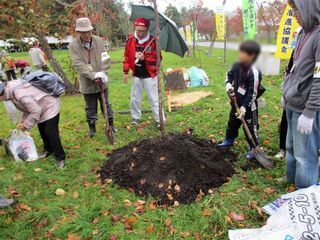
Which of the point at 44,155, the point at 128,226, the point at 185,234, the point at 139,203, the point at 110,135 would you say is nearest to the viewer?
the point at 185,234

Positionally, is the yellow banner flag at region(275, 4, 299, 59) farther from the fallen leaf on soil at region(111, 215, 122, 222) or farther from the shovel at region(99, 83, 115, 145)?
the fallen leaf on soil at region(111, 215, 122, 222)

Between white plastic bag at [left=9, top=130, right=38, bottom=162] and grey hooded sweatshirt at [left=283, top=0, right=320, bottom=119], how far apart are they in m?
3.78

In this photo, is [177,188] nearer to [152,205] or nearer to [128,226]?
[152,205]

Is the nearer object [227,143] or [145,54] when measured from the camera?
[227,143]

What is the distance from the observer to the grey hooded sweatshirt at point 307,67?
2.41 metres

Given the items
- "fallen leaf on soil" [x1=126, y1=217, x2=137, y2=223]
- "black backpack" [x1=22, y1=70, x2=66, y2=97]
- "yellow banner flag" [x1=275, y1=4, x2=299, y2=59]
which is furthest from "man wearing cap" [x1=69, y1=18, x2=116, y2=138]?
"yellow banner flag" [x1=275, y1=4, x2=299, y2=59]

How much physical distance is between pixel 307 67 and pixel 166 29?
325 centimetres

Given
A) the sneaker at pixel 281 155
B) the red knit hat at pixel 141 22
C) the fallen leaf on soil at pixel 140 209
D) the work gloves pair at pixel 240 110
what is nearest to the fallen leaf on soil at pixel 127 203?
the fallen leaf on soil at pixel 140 209

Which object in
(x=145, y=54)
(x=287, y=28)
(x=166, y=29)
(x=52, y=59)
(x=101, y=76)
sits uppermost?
(x=166, y=29)

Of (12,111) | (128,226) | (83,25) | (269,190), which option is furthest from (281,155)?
(12,111)

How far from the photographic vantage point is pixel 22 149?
456cm

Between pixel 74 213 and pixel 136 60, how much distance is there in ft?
9.95

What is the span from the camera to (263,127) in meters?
5.29

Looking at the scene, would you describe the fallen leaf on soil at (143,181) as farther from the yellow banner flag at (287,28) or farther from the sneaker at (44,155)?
the yellow banner flag at (287,28)
